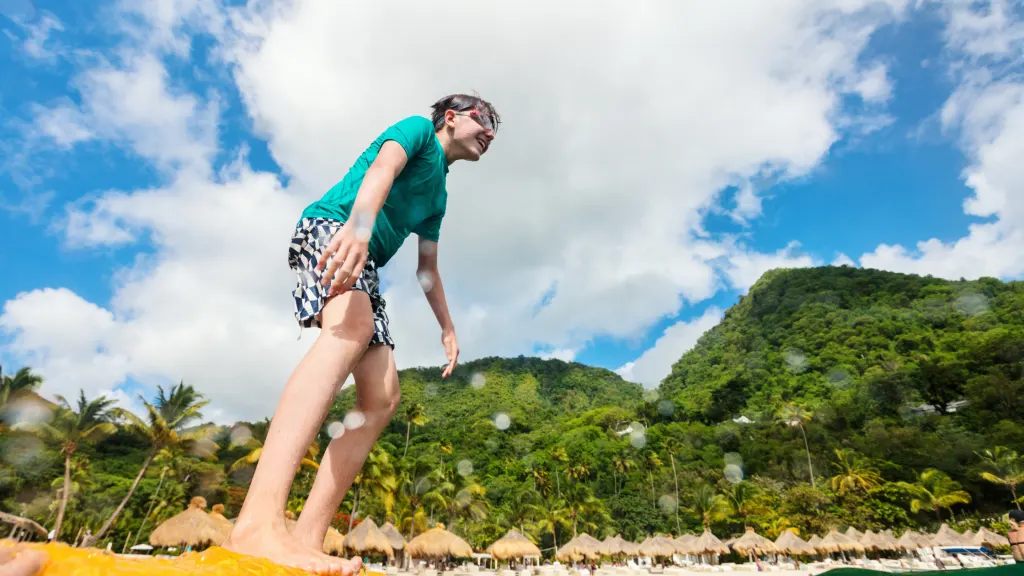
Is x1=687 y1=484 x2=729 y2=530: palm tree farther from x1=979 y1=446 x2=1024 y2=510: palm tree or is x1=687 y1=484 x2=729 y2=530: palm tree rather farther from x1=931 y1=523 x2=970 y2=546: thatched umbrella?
x1=979 y1=446 x2=1024 y2=510: palm tree

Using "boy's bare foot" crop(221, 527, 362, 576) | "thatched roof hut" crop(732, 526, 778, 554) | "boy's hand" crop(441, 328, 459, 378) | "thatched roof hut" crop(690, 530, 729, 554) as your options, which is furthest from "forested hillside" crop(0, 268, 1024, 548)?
"boy's bare foot" crop(221, 527, 362, 576)

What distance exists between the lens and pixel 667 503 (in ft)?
175

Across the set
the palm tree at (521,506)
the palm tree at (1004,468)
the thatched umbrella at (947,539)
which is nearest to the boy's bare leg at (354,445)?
the palm tree at (521,506)

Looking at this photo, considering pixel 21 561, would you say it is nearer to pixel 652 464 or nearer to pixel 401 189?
pixel 401 189

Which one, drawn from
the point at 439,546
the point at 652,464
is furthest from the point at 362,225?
the point at 652,464

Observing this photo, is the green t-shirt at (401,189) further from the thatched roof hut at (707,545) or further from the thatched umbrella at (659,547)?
the thatched roof hut at (707,545)

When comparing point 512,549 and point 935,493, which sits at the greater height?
point 935,493

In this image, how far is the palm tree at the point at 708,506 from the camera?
47.8m

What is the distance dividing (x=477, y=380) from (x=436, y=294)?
90.4 meters

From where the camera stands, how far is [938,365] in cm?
5512

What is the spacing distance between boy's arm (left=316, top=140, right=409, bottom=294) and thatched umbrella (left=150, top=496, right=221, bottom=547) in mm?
32330

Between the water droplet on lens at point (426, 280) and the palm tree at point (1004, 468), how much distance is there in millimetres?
56199

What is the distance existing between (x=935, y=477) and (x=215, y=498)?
63.0m

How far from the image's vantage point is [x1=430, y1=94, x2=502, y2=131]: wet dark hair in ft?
7.11
